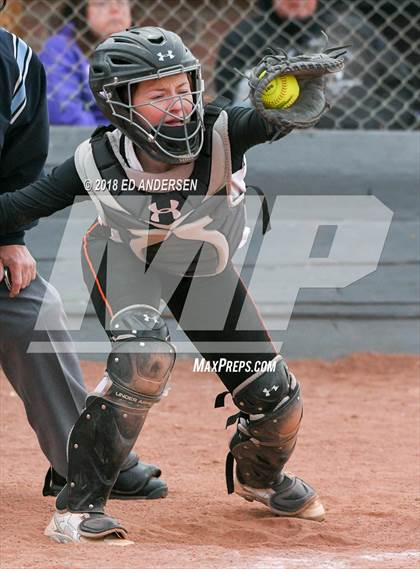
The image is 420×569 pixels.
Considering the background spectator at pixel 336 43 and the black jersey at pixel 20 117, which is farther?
the background spectator at pixel 336 43

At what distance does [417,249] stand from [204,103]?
3.17m

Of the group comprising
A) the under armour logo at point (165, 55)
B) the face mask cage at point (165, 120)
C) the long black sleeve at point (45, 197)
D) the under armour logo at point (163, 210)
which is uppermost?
the under armour logo at point (165, 55)

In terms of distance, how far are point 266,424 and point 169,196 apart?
34.4 inches

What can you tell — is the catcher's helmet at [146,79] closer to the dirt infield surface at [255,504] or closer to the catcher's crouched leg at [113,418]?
the catcher's crouched leg at [113,418]

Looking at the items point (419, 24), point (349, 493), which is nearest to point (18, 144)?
point (349, 493)

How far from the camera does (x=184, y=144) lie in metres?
3.48

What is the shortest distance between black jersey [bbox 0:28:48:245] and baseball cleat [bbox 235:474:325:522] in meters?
1.27

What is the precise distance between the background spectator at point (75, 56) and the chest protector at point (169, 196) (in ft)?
9.11

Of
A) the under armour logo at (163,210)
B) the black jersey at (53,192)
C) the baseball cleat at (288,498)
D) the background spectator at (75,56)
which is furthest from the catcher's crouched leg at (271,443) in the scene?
the background spectator at (75,56)

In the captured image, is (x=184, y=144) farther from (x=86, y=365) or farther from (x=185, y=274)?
(x=86, y=365)

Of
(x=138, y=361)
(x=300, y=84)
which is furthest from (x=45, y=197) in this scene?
(x=300, y=84)

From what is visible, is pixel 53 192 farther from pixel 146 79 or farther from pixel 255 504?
pixel 255 504

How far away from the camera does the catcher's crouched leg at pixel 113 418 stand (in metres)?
3.49

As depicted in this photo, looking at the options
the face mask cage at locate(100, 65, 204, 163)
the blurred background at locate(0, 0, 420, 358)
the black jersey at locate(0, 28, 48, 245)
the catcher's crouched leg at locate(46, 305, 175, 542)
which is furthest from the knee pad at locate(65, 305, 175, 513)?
the blurred background at locate(0, 0, 420, 358)
